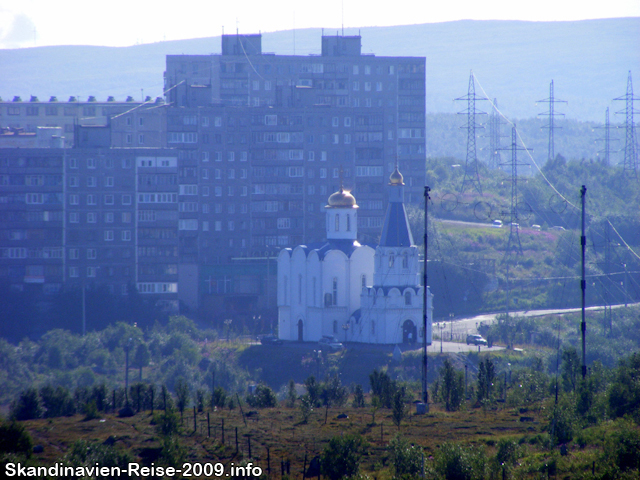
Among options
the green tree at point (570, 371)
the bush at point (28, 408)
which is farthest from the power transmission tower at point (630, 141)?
the bush at point (28, 408)

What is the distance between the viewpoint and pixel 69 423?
105 ft

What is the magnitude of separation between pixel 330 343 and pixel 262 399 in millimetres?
23268

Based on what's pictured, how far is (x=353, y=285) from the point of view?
6316cm

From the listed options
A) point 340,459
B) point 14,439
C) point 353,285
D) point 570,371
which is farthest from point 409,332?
point 14,439

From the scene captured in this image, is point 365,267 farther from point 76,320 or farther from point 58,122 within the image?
point 58,122

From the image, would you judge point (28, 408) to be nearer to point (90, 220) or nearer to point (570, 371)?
point (570, 371)

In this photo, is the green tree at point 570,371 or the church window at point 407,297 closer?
the green tree at point 570,371

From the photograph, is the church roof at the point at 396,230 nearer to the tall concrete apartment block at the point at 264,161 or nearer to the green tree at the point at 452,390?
the tall concrete apartment block at the point at 264,161

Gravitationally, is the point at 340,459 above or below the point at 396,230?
below

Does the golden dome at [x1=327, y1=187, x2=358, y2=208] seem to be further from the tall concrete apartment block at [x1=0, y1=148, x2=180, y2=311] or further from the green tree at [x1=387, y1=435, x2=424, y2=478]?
the green tree at [x1=387, y1=435, x2=424, y2=478]

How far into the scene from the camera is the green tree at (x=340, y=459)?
25062 millimetres

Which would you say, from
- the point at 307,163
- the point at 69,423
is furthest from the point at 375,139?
the point at 69,423

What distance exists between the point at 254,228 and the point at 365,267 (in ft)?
77.1

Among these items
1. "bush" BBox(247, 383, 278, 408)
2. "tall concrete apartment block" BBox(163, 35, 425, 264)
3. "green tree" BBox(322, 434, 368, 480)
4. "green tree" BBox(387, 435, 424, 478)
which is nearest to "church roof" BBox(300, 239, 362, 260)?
"tall concrete apartment block" BBox(163, 35, 425, 264)
